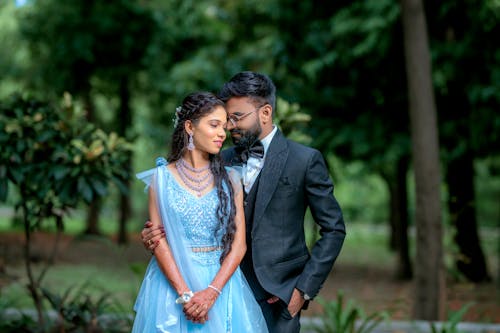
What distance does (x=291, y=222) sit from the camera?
3.49 m

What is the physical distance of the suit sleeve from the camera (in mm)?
3373

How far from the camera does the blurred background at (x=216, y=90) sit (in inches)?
227

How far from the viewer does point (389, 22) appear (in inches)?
402

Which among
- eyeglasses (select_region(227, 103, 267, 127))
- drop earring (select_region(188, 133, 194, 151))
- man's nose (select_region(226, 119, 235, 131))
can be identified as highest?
eyeglasses (select_region(227, 103, 267, 127))

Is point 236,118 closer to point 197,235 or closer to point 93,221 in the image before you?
point 197,235

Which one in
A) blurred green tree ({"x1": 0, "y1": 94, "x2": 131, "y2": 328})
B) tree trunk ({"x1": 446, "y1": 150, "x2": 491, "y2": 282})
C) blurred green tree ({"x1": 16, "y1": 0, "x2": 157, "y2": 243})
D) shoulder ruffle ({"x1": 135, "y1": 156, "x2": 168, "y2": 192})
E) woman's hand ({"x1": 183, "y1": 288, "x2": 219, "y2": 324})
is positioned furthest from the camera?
blurred green tree ({"x1": 16, "y1": 0, "x2": 157, "y2": 243})

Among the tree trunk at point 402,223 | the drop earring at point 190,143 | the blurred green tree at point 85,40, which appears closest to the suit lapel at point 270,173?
the drop earring at point 190,143

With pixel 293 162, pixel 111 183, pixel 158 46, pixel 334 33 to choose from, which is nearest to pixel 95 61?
pixel 158 46

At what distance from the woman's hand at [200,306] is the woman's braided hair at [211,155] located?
203 millimetres

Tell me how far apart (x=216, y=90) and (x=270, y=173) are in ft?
30.0

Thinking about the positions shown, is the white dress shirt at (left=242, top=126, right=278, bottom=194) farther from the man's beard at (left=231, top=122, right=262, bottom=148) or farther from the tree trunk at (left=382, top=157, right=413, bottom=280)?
the tree trunk at (left=382, top=157, right=413, bottom=280)

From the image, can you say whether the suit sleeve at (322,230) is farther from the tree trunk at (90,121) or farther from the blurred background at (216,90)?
the tree trunk at (90,121)

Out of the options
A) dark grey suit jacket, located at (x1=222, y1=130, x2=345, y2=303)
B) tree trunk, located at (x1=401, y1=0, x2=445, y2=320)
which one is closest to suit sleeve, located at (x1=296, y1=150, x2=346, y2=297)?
dark grey suit jacket, located at (x1=222, y1=130, x2=345, y2=303)

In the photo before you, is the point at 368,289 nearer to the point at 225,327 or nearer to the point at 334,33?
the point at 334,33
